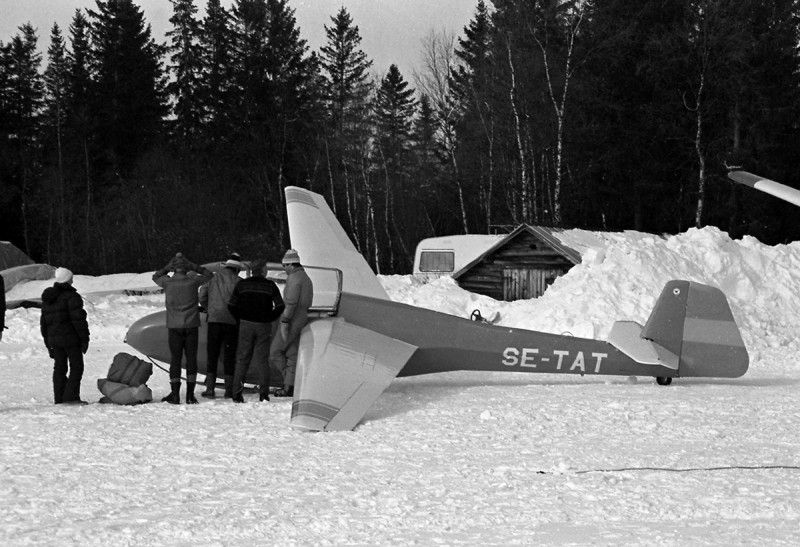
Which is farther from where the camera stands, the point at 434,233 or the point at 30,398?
the point at 434,233

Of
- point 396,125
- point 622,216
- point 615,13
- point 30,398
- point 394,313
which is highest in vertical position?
point 615,13

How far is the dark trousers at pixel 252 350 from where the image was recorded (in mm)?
9844

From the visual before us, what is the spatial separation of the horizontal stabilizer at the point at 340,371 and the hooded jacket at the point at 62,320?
8.24 feet

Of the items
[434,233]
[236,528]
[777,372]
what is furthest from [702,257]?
[434,233]

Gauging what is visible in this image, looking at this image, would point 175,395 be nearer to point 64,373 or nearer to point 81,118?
point 64,373

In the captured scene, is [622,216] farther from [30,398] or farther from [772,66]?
[30,398]

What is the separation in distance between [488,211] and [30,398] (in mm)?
29978

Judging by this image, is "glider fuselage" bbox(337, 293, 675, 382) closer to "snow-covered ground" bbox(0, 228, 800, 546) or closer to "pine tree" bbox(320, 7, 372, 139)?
"snow-covered ground" bbox(0, 228, 800, 546)

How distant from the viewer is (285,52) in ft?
153

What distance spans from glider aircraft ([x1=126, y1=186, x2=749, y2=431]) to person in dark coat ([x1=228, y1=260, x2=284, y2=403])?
477 millimetres

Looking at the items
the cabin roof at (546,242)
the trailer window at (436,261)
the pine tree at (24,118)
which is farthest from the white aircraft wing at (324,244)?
the pine tree at (24,118)

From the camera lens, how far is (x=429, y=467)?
6.84 m

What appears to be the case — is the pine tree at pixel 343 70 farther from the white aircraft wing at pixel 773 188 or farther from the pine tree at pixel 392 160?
the white aircraft wing at pixel 773 188

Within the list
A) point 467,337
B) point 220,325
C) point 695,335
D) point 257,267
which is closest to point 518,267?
point 695,335
